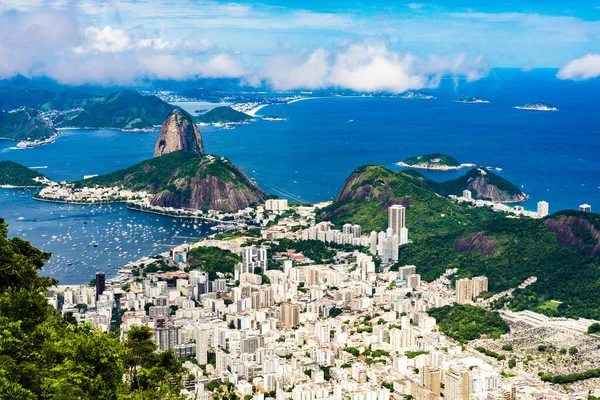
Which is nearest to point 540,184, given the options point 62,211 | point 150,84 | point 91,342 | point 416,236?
point 416,236

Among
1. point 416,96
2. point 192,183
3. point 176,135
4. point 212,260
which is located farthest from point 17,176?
point 416,96

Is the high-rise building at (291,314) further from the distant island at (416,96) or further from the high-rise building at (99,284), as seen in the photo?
the distant island at (416,96)

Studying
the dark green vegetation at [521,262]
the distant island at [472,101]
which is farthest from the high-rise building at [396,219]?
the distant island at [472,101]

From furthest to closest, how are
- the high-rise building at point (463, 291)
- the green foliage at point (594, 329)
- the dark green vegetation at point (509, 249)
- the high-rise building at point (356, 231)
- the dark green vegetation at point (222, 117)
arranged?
the dark green vegetation at point (222, 117) → the high-rise building at point (356, 231) → the high-rise building at point (463, 291) → the dark green vegetation at point (509, 249) → the green foliage at point (594, 329)

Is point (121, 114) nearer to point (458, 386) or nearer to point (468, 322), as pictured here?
point (468, 322)

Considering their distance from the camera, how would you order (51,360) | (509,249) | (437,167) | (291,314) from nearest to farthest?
(51,360) → (291,314) → (509,249) → (437,167)

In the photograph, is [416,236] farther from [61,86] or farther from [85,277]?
[61,86]

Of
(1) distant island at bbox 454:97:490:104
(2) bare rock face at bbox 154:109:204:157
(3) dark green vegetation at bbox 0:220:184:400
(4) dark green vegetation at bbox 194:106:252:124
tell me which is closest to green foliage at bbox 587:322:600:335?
(3) dark green vegetation at bbox 0:220:184:400
